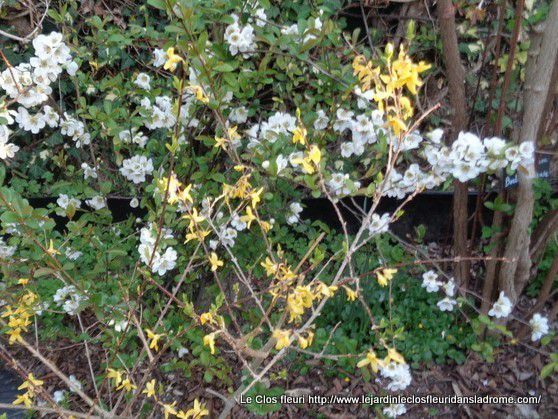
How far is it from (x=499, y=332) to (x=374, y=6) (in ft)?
6.12

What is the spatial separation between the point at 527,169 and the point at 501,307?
600mm

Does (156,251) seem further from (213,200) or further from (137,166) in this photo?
(137,166)

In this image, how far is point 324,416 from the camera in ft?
7.17

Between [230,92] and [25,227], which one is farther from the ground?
[230,92]

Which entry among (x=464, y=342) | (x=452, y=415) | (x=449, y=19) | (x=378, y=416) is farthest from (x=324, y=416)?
(x=449, y=19)

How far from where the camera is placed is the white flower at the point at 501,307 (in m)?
2.23

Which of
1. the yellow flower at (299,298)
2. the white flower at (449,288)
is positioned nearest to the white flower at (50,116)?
the yellow flower at (299,298)

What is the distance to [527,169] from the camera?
2008 mm

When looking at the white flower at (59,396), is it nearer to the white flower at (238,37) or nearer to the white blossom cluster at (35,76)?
the white blossom cluster at (35,76)

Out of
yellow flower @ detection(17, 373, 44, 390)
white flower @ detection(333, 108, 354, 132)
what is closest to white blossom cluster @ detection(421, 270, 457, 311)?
white flower @ detection(333, 108, 354, 132)

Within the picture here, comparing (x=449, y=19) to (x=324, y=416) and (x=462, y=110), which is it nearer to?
(x=462, y=110)

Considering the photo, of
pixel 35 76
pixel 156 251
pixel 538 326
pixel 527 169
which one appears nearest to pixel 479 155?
pixel 527 169

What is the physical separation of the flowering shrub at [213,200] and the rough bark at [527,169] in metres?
0.13

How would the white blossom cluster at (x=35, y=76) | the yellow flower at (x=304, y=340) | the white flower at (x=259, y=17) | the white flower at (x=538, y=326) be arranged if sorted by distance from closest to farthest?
the yellow flower at (x=304, y=340), the white blossom cluster at (x=35, y=76), the white flower at (x=259, y=17), the white flower at (x=538, y=326)
